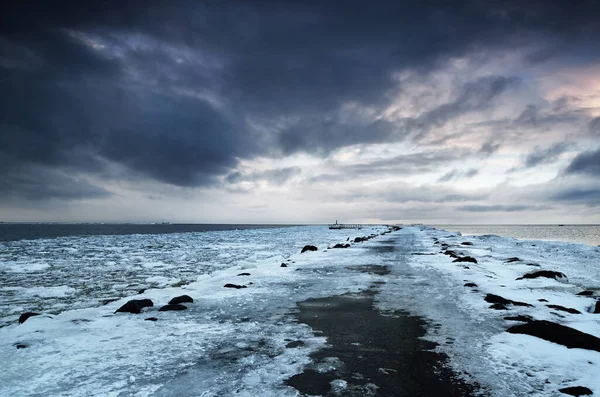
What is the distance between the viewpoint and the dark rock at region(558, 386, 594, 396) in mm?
4352

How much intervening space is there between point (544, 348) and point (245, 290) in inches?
334

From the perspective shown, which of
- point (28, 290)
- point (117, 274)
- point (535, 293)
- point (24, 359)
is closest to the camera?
point (24, 359)

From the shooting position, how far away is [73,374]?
503cm

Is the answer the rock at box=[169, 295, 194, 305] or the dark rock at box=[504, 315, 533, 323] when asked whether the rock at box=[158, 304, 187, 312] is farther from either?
the dark rock at box=[504, 315, 533, 323]

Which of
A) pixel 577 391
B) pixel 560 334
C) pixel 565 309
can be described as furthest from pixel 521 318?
pixel 577 391

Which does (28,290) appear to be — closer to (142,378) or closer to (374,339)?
(142,378)

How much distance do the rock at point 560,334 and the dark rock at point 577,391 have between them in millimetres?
1968

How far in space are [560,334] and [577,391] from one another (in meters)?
2.49

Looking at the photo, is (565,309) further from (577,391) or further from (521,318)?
(577,391)

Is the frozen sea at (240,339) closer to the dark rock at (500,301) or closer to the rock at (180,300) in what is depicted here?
the dark rock at (500,301)

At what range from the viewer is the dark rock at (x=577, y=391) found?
4.35 metres

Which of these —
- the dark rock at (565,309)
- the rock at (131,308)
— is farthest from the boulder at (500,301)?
the rock at (131,308)

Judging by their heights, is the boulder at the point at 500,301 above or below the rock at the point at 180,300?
below

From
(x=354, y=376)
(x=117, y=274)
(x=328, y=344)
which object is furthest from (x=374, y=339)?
(x=117, y=274)
